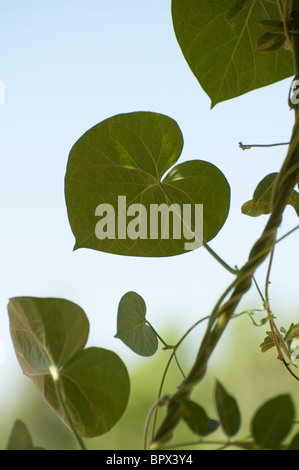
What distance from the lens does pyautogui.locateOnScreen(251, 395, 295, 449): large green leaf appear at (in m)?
0.19

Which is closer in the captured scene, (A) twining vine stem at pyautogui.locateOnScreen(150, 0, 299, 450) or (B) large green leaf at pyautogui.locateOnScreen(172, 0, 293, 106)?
(A) twining vine stem at pyautogui.locateOnScreen(150, 0, 299, 450)

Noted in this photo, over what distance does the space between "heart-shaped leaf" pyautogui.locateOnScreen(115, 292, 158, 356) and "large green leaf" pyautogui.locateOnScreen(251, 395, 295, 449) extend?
0.68 ft

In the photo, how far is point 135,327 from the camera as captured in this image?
1.33 ft

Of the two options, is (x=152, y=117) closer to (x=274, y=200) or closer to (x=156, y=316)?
(x=274, y=200)

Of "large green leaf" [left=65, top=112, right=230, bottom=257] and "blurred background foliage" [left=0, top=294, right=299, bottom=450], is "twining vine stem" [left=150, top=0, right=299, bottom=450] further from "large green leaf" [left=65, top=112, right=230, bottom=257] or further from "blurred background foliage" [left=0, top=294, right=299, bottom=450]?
"blurred background foliage" [left=0, top=294, right=299, bottom=450]

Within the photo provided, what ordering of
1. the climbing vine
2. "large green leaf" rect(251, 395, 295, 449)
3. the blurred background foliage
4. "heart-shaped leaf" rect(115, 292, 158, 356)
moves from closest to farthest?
"large green leaf" rect(251, 395, 295, 449)
the climbing vine
"heart-shaped leaf" rect(115, 292, 158, 356)
the blurred background foliage

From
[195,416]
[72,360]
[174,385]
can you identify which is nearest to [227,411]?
[195,416]

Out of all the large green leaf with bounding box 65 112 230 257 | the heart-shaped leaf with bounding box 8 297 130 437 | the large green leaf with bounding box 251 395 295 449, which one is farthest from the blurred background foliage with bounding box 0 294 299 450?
the large green leaf with bounding box 251 395 295 449

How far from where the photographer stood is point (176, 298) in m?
8.10

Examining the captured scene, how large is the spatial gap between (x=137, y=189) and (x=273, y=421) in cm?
29

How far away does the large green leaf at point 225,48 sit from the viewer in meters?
0.46
